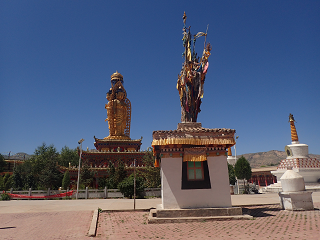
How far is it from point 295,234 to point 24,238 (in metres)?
8.61

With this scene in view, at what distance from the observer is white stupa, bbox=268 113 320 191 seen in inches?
1087

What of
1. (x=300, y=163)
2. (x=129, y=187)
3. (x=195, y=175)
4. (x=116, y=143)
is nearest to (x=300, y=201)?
(x=195, y=175)

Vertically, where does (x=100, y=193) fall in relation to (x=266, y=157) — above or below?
below

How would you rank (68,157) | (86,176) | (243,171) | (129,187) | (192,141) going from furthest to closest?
(68,157)
(243,171)
(86,176)
(129,187)
(192,141)

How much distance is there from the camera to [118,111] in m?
41.6

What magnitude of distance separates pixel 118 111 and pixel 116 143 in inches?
258

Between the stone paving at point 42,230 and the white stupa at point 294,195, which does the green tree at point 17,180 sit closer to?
the stone paving at point 42,230

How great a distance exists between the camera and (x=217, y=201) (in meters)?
10.3

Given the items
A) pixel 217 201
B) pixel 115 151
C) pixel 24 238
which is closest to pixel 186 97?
pixel 217 201

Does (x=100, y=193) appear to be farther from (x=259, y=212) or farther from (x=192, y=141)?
(x=259, y=212)

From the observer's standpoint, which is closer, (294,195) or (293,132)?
(294,195)

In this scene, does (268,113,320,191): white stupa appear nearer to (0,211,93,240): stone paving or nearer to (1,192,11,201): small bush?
(0,211,93,240): stone paving

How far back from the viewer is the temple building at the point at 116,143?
34531mm

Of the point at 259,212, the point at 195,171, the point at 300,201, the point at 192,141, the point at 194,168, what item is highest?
the point at 192,141
